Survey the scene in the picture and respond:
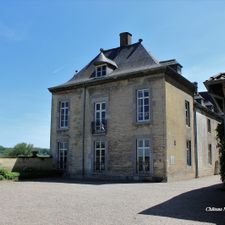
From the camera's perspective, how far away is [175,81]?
62.6 ft

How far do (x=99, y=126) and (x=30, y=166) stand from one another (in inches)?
211

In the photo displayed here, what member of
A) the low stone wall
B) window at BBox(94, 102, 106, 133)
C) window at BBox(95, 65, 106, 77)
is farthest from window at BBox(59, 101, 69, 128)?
window at BBox(95, 65, 106, 77)

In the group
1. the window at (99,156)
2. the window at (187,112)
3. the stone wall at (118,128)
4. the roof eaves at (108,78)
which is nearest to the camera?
the stone wall at (118,128)

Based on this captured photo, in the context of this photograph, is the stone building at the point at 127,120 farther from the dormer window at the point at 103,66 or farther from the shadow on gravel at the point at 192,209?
the shadow on gravel at the point at 192,209

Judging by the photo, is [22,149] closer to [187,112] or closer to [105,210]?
[187,112]

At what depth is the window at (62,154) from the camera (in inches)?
840

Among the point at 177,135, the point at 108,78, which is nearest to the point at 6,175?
the point at 108,78

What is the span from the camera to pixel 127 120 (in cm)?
1848

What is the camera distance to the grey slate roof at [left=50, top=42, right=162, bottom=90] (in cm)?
1905

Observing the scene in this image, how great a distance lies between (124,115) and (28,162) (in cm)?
721

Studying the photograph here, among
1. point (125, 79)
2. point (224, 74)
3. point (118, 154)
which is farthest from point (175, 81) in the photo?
point (224, 74)

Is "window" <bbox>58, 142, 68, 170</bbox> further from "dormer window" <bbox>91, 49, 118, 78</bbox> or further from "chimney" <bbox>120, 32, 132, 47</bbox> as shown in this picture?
"chimney" <bbox>120, 32, 132, 47</bbox>

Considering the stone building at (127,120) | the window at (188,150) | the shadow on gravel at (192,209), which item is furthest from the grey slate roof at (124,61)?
the shadow on gravel at (192,209)

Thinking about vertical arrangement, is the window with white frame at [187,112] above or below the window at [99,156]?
above
